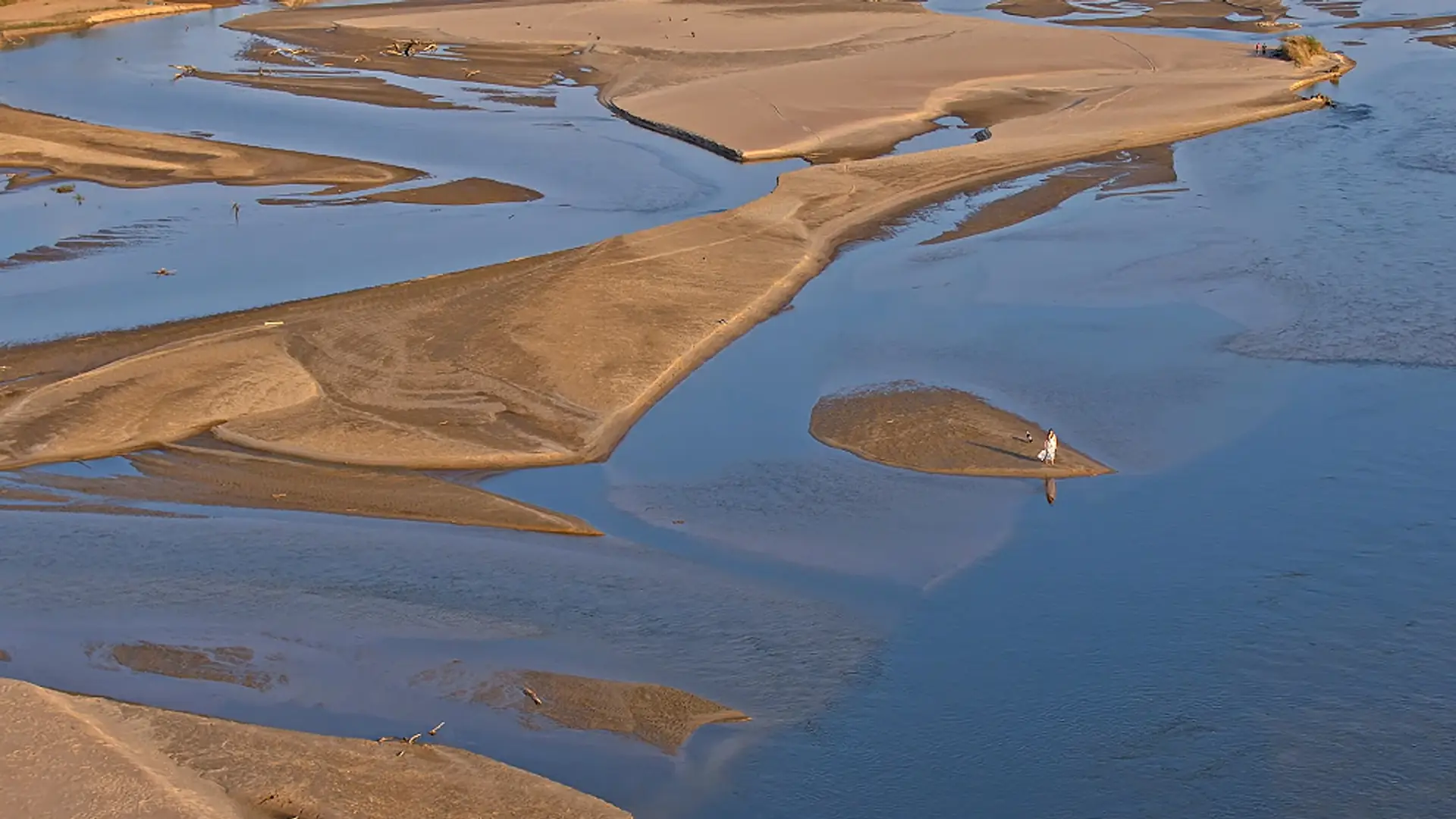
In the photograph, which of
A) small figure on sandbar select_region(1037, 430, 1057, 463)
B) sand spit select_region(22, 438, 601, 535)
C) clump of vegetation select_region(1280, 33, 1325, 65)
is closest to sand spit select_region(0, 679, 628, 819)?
sand spit select_region(22, 438, 601, 535)

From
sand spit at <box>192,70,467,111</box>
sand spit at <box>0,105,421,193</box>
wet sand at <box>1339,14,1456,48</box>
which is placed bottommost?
sand spit at <box>0,105,421,193</box>

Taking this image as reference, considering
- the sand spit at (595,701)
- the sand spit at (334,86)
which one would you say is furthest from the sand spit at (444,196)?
the sand spit at (595,701)

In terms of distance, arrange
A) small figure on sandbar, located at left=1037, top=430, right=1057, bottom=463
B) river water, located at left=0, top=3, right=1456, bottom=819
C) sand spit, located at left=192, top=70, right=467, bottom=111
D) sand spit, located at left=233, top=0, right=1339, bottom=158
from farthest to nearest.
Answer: sand spit, located at left=192, top=70, right=467, bottom=111 < sand spit, located at left=233, top=0, right=1339, bottom=158 < small figure on sandbar, located at left=1037, top=430, right=1057, bottom=463 < river water, located at left=0, top=3, right=1456, bottom=819

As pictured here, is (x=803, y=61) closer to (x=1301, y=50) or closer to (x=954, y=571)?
(x=1301, y=50)

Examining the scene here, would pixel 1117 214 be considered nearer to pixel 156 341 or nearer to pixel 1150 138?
pixel 1150 138

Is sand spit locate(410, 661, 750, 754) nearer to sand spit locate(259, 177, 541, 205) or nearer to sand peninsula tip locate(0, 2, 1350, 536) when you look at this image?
sand peninsula tip locate(0, 2, 1350, 536)

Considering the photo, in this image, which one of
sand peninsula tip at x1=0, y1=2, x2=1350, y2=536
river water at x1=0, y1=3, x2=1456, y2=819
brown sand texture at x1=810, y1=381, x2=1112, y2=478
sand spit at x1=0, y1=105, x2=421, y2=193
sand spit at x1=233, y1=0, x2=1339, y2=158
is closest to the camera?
river water at x1=0, y1=3, x2=1456, y2=819
